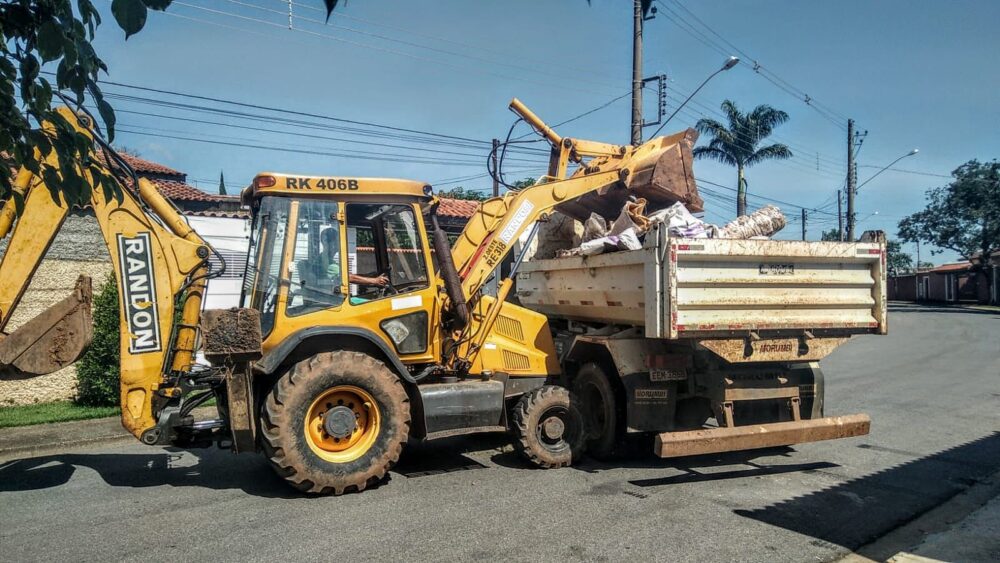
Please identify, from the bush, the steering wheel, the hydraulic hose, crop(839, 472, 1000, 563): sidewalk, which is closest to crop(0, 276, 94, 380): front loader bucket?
the steering wheel

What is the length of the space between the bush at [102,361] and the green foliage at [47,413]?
16 centimetres

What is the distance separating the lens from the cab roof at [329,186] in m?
6.24

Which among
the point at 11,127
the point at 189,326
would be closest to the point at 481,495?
the point at 189,326

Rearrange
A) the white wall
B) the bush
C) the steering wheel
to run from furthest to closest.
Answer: the white wall
the bush
the steering wheel

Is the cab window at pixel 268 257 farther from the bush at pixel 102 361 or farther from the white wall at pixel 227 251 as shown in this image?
A: the white wall at pixel 227 251

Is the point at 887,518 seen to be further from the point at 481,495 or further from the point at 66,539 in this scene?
the point at 66,539

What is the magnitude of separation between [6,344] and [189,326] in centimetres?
131

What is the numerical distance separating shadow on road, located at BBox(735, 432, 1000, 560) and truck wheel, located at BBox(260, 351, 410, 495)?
114 inches

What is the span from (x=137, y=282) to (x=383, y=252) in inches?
89.4

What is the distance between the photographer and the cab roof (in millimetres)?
6242

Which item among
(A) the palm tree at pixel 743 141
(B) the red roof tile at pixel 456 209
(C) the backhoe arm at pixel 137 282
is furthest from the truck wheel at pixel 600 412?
(A) the palm tree at pixel 743 141

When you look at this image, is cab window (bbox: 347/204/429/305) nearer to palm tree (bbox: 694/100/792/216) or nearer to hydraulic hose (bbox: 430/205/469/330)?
hydraulic hose (bbox: 430/205/469/330)

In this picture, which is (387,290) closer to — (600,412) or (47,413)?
A: (600,412)

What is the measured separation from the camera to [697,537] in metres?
4.97
